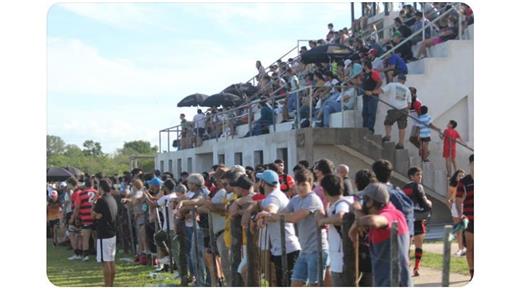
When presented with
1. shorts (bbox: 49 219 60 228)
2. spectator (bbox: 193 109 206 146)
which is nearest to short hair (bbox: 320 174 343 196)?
shorts (bbox: 49 219 60 228)

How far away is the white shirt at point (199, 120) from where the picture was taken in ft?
86.7

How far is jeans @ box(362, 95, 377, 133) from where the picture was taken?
16.5 meters

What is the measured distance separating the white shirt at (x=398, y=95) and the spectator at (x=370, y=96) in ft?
0.86

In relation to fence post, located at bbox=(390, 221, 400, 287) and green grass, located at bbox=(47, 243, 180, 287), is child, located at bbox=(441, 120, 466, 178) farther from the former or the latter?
fence post, located at bbox=(390, 221, 400, 287)

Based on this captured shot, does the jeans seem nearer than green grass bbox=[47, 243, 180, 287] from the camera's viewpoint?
No

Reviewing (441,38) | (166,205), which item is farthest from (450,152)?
(166,205)

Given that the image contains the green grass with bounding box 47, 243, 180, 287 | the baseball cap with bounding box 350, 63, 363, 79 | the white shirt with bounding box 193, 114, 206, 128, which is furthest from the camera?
the white shirt with bounding box 193, 114, 206, 128

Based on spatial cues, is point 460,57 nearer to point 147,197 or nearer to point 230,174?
point 147,197

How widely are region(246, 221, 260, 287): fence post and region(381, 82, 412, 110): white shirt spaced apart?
25.0 ft

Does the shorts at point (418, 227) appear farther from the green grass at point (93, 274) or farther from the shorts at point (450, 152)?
the shorts at point (450, 152)

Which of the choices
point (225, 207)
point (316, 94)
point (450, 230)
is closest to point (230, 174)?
point (225, 207)

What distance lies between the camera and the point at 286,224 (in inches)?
355

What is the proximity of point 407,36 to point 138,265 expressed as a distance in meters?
9.53

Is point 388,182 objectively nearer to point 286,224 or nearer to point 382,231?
point 286,224
